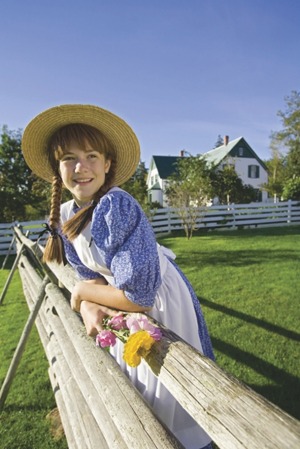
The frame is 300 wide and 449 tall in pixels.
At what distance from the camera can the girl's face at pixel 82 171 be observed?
5.14 feet

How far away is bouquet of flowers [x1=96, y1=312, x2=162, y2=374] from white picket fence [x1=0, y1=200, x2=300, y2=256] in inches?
473

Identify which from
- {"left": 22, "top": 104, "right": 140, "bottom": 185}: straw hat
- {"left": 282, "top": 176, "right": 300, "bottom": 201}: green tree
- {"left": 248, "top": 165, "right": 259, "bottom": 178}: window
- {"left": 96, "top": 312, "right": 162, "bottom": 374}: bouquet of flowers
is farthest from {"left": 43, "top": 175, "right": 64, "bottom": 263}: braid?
{"left": 248, "top": 165, "right": 259, "bottom": 178}: window

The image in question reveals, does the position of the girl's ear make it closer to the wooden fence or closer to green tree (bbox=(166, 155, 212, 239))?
the wooden fence

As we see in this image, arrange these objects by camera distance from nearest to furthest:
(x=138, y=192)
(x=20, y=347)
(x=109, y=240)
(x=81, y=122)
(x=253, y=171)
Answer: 1. (x=109, y=240)
2. (x=81, y=122)
3. (x=20, y=347)
4. (x=138, y=192)
5. (x=253, y=171)

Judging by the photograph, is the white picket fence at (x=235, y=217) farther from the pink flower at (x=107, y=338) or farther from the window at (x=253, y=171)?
the window at (x=253, y=171)

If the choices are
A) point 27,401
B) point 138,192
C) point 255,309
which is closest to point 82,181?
point 27,401

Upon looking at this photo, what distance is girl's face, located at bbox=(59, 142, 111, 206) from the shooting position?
1566mm

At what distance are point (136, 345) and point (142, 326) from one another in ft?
0.27

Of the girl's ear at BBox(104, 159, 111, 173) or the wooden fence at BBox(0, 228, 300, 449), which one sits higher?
the girl's ear at BBox(104, 159, 111, 173)

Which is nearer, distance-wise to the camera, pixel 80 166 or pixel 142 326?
pixel 142 326

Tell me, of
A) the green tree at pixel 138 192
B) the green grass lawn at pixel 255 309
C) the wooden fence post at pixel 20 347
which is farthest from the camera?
the green tree at pixel 138 192

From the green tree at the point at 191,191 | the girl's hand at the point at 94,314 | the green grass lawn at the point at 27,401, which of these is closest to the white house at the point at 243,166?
the green tree at the point at 191,191

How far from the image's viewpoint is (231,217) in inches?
600

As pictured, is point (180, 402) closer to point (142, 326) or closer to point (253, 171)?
point (142, 326)
